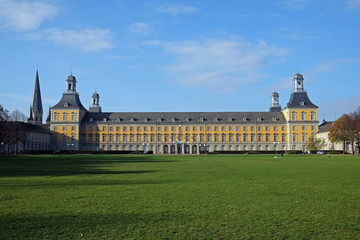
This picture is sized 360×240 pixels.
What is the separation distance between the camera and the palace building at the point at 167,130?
3711 inches

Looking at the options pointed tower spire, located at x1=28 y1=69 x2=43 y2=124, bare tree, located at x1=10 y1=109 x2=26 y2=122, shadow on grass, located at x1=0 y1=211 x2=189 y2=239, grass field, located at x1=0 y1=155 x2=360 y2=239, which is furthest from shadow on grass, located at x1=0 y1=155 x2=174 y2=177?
pointed tower spire, located at x1=28 y1=69 x2=43 y2=124

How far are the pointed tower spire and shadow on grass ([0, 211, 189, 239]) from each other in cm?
12049

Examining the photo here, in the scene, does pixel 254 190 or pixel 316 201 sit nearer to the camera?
pixel 316 201

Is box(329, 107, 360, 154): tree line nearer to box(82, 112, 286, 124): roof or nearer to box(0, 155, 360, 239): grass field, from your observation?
box(82, 112, 286, 124): roof

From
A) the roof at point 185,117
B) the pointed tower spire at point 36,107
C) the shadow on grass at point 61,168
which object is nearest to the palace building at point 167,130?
the roof at point 185,117

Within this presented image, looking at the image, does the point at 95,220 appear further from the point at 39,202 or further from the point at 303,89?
the point at 303,89

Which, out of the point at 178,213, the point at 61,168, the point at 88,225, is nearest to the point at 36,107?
the point at 61,168

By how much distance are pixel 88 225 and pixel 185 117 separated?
297 feet

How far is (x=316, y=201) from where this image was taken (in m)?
10.7

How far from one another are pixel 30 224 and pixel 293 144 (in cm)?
9092

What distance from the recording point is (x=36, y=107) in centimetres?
11988

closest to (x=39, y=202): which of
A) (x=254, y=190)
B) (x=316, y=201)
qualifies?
(x=254, y=190)

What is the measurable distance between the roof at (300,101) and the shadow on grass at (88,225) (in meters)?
88.9

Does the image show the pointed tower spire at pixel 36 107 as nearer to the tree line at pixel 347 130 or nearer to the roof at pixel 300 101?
the roof at pixel 300 101
